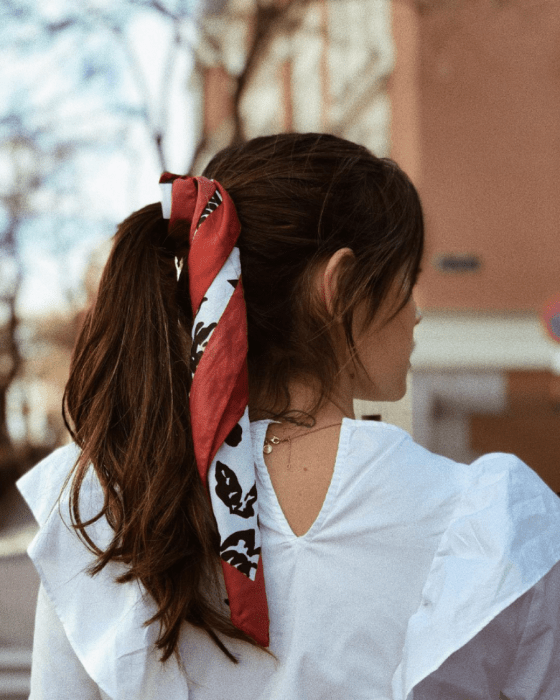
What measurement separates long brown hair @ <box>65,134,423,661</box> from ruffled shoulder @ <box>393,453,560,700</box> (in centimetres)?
23

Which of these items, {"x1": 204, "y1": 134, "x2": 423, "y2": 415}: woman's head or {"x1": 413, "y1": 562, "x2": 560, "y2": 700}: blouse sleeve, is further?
{"x1": 204, "y1": 134, "x2": 423, "y2": 415}: woman's head

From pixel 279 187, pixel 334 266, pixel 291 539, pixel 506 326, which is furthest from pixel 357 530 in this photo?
pixel 506 326

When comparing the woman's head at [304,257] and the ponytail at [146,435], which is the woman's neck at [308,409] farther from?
the ponytail at [146,435]

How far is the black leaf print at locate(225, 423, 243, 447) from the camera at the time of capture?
40.0 inches

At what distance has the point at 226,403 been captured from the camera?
101 centimetres

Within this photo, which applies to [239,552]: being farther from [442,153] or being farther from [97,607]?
[442,153]

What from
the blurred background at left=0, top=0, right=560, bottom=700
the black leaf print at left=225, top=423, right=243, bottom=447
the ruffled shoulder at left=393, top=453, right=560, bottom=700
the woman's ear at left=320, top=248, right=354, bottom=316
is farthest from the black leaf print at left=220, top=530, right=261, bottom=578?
the blurred background at left=0, top=0, right=560, bottom=700

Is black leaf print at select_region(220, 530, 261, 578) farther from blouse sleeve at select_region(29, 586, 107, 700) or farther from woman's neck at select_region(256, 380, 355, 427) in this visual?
blouse sleeve at select_region(29, 586, 107, 700)

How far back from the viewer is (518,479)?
1.04 metres

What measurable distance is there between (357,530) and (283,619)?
0.49 ft

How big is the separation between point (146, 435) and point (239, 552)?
191 mm

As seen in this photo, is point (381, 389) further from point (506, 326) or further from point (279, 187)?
point (506, 326)

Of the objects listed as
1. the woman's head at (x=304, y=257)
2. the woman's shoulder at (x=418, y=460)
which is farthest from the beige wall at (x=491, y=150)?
the woman's shoulder at (x=418, y=460)

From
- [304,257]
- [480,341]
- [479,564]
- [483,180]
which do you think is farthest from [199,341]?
[483,180]
